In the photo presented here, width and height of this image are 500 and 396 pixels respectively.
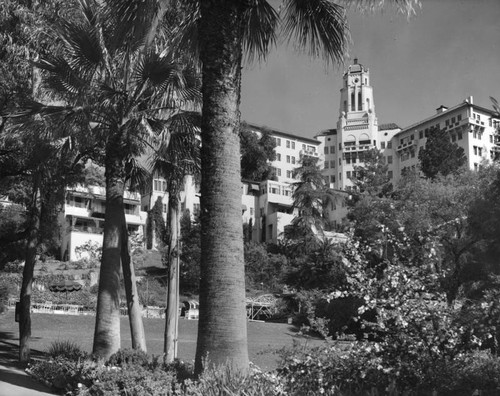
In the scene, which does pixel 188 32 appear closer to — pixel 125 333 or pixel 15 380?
pixel 15 380

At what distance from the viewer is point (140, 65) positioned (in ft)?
46.6

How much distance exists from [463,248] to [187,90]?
80.0 feet

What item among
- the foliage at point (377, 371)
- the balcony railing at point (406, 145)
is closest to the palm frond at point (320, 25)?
the foliage at point (377, 371)

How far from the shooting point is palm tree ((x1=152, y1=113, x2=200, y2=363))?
1555cm

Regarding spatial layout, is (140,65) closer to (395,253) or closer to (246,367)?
(395,253)

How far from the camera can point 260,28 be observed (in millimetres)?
10266

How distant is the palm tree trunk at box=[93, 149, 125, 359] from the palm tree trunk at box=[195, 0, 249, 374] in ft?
21.8

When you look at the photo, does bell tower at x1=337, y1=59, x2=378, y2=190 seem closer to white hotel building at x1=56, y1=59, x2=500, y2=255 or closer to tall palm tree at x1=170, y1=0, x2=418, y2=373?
white hotel building at x1=56, y1=59, x2=500, y2=255

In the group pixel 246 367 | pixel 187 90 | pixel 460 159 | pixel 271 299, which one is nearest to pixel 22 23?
pixel 187 90

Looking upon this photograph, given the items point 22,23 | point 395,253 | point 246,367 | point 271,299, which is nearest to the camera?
point 246,367

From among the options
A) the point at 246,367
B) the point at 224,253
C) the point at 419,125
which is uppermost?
the point at 419,125

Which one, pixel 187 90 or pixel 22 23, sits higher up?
pixel 22 23

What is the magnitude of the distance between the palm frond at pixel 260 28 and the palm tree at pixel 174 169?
519cm

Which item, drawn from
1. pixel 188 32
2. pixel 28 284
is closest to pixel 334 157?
pixel 28 284
